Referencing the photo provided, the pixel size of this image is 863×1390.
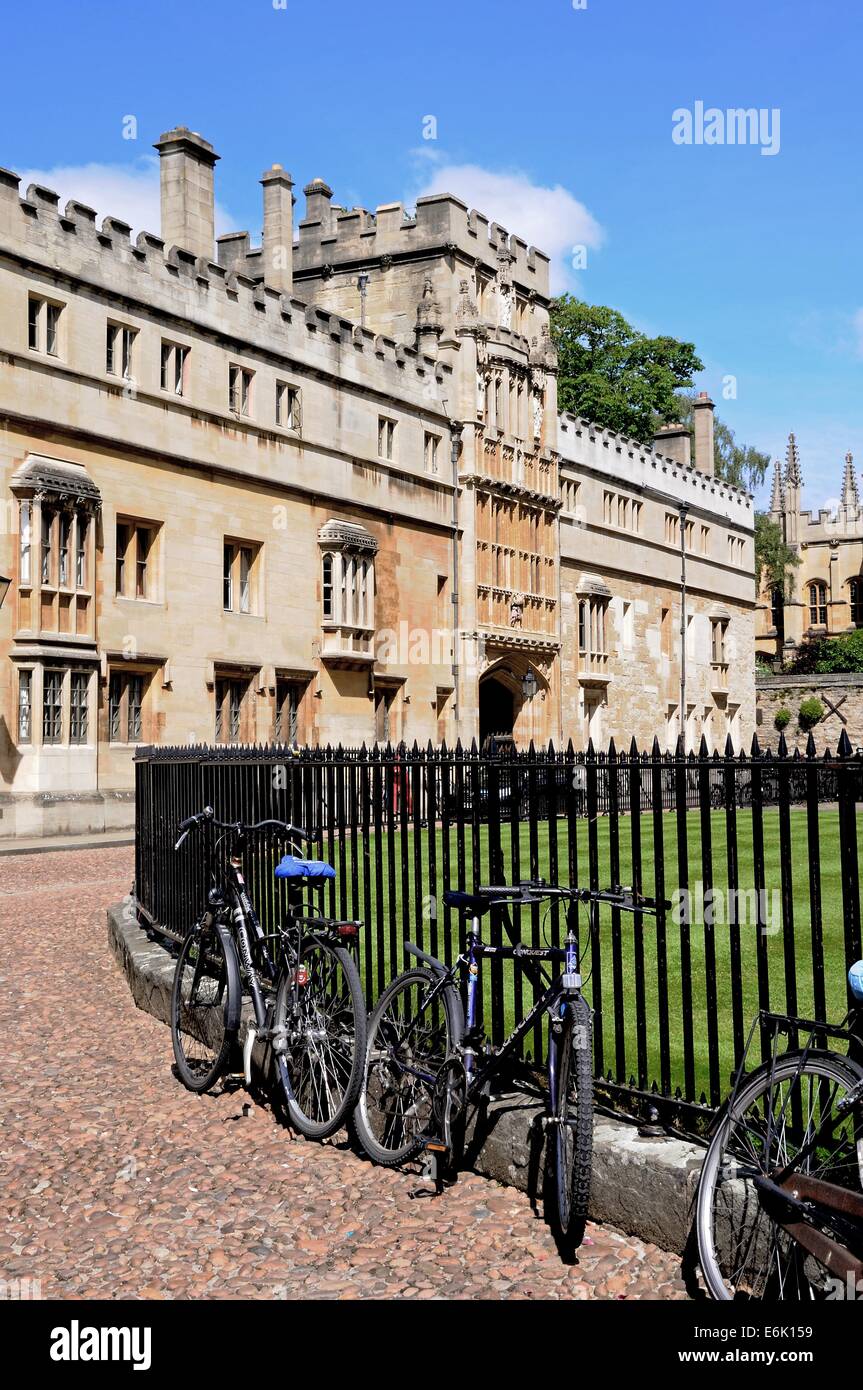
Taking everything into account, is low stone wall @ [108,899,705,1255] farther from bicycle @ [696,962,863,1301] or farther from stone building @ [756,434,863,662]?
stone building @ [756,434,863,662]

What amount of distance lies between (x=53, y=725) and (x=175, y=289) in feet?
28.7

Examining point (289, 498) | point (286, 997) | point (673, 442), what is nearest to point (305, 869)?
point (286, 997)

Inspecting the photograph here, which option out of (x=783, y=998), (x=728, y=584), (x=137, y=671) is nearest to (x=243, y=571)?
(x=137, y=671)

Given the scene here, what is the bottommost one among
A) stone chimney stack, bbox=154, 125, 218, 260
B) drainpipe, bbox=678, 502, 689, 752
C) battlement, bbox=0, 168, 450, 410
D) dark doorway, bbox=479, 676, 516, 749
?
dark doorway, bbox=479, 676, 516, 749

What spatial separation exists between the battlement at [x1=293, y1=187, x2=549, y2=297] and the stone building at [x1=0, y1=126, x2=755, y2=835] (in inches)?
2.9

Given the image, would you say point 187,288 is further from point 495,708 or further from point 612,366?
point 612,366

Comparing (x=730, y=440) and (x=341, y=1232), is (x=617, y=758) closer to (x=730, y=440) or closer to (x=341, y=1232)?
(x=341, y=1232)

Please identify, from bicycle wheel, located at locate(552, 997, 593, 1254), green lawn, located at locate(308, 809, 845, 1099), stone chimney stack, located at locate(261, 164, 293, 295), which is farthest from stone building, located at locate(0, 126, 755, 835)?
bicycle wheel, located at locate(552, 997, 593, 1254)

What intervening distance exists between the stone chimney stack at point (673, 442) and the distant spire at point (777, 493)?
1401 inches

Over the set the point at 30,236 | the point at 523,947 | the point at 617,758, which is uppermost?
the point at 30,236

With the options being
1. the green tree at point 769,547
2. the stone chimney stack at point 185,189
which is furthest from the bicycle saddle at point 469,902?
the green tree at point 769,547

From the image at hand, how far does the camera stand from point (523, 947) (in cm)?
502

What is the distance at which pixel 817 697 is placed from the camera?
60.8 meters

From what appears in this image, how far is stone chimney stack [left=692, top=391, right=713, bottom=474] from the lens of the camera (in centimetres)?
5325
